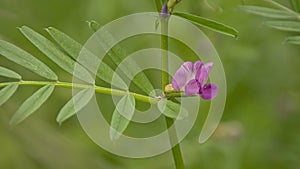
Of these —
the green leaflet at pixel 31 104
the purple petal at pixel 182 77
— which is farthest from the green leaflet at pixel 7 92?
the purple petal at pixel 182 77

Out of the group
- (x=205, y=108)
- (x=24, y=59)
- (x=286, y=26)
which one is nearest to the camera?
(x=24, y=59)

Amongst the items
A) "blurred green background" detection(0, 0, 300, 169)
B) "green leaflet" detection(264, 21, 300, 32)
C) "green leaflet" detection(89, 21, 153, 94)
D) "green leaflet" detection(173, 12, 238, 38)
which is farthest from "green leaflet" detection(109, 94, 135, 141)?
"blurred green background" detection(0, 0, 300, 169)

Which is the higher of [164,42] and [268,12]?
[268,12]

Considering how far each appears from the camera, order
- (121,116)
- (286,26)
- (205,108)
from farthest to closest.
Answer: (205,108) < (286,26) < (121,116)

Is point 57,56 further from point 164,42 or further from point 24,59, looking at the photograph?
point 164,42

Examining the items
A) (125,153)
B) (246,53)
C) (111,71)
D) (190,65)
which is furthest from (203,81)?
(246,53)

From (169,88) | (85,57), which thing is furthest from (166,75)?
(85,57)

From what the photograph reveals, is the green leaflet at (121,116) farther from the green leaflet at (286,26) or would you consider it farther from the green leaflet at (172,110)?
the green leaflet at (286,26)

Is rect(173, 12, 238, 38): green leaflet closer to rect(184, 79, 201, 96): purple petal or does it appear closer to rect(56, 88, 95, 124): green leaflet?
rect(184, 79, 201, 96): purple petal
